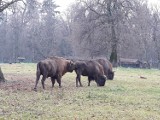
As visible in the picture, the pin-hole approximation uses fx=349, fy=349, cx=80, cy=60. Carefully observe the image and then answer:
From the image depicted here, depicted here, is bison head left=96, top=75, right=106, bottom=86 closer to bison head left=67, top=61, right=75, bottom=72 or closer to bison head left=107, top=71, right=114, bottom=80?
bison head left=67, top=61, right=75, bottom=72

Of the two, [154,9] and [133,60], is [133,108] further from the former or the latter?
[154,9]

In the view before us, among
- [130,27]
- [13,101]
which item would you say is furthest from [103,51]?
[13,101]

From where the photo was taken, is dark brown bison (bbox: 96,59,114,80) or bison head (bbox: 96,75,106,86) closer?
bison head (bbox: 96,75,106,86)

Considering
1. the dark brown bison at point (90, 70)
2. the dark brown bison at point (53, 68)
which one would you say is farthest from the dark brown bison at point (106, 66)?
the dark brown bison at point (53, 68)

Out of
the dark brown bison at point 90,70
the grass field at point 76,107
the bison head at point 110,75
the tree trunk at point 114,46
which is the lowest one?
the grass field at point 76,107

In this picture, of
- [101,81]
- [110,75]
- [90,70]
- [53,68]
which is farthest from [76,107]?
[110,75]

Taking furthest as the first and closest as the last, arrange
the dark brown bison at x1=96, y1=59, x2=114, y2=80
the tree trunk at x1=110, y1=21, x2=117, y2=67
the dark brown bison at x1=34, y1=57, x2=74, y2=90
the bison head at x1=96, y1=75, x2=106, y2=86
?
the tree trunk at x1=110, y1=21, x2=117, y2=67
the dark brown bison at x1=96, y1=59, x2=114, y2=80
the bison head at x1=96, y1=75, x2=106, y2=86
the dark brown bison at x1=34, y1=57, x2=74, y2=90

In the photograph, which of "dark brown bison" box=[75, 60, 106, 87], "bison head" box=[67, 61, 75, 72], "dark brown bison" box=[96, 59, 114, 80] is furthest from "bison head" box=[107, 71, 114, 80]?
"bison head" box=[67, 61, 75, 72]

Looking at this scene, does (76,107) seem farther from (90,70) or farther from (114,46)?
(114,46)

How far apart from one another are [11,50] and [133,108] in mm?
78281

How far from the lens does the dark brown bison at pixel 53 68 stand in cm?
1777

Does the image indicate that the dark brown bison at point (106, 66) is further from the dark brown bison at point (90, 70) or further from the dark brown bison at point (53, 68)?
the dark brown bison at point (53, 68)

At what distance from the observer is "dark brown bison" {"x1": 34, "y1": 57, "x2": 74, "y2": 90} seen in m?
17.8

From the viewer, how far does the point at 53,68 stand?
18.7 meters
